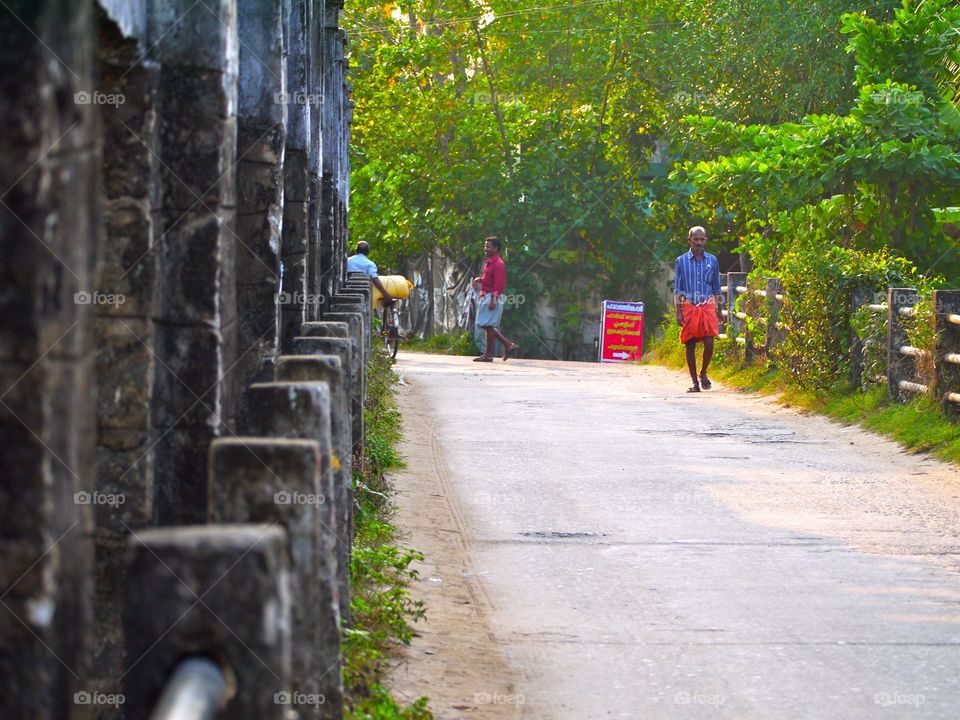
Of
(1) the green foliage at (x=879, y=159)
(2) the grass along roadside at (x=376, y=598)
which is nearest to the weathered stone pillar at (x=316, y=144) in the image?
(2) the grass along roadside at (x=376, y=598)

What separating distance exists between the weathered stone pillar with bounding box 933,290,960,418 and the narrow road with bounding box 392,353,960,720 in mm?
678

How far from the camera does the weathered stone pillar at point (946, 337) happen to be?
12023mm

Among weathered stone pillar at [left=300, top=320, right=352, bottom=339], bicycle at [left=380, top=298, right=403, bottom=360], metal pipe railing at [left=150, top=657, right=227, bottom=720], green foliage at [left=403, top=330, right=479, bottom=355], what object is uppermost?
weathered stone pillar at [left=300, top=320, right=352, bottom=339]

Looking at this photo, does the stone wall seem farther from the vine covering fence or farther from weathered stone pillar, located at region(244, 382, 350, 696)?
the vine covering fence

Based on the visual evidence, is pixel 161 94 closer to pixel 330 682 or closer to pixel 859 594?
pixel 330 682

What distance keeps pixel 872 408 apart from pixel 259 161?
888cm

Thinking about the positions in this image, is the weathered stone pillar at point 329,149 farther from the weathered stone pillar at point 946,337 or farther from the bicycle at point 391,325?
the bicycle at point 391,325

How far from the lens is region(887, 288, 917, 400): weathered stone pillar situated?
43.2 feet

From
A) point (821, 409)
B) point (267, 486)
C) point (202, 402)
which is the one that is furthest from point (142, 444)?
point (821, 409)

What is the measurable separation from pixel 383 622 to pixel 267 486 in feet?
10.5

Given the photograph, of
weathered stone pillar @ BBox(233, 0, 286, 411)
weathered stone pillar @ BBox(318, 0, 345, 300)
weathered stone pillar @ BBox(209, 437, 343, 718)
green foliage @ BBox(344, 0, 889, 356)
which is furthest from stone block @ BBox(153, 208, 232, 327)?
green foliage @ BBox(344, 0, 889, 356)

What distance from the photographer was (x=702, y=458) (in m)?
11.3

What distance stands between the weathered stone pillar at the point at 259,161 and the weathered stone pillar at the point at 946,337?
7707 millimetres

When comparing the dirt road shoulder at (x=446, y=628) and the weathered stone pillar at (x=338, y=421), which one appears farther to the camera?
the dirt road shoulder at (x=446, y=628)
